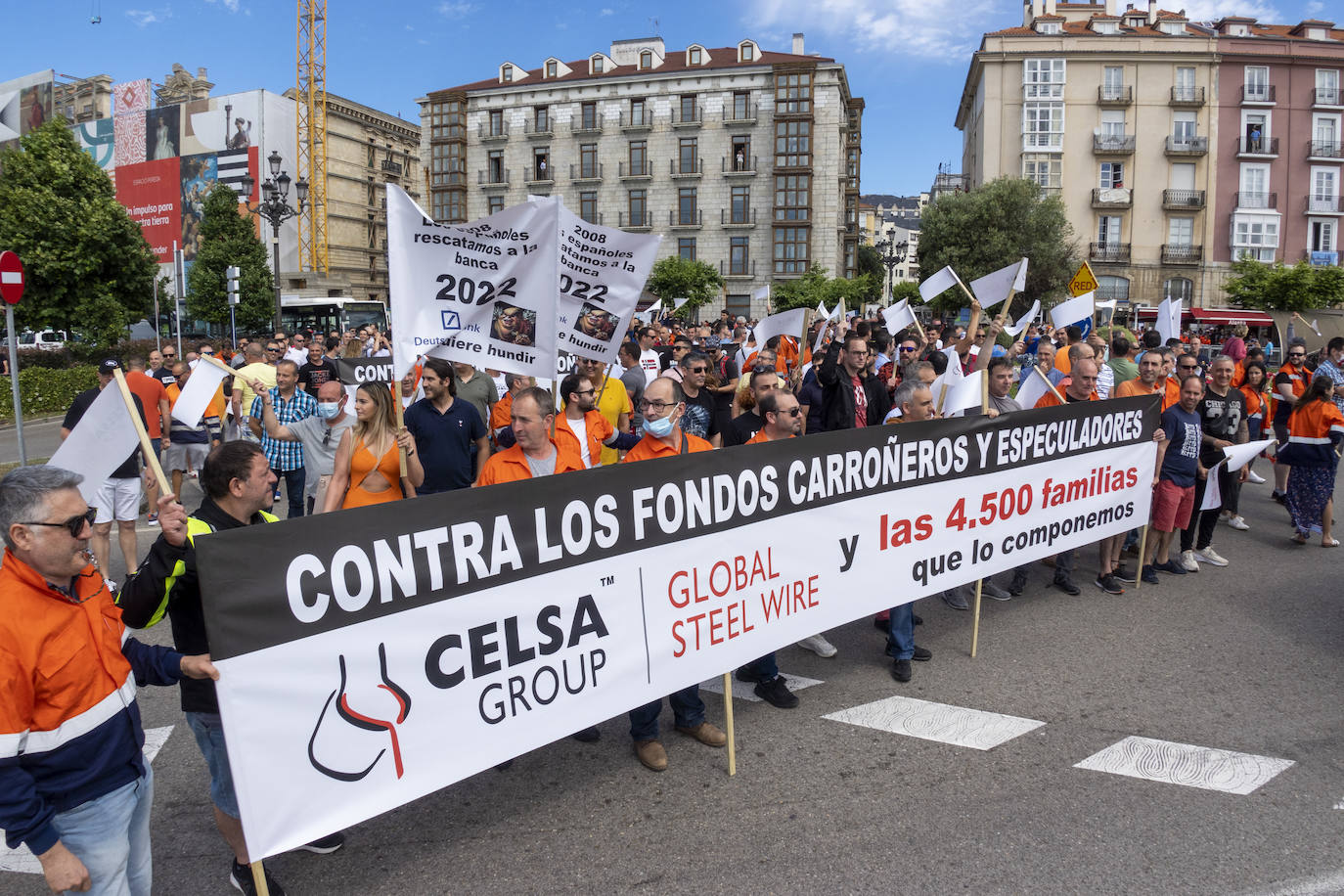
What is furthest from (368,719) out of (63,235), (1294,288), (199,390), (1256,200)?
(1256,200)

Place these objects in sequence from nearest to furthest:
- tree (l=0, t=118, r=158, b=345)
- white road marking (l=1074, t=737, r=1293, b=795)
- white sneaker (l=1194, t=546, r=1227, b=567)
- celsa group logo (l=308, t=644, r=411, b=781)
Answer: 1. celsa group logo (l=308, t=644, r=411, b=781)
2. white road marking (l=1074, t=737, r=1293, b=795)
3. white sneaker (l=1194, t=546, r=1227, b=567)
4. tree (l=0, t=118, r=158, b=345)

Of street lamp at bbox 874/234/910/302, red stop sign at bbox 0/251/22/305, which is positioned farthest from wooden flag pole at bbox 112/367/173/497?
street lamp at bbox 874/234/910/302

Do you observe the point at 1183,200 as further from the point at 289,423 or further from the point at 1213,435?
the point at 289,423

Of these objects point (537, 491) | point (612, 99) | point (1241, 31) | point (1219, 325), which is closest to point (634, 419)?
point (537, 491)

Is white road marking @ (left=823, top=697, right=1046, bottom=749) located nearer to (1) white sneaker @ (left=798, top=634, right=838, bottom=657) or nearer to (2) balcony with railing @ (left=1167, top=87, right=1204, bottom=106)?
(1) white sneaker @ (left=798, top=634, right=838, bottom=657)

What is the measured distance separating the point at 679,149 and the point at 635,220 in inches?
214

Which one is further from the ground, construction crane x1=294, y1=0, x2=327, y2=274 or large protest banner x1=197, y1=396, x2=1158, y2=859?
construction crane x1=294, y1=0, x2=327, y2=274

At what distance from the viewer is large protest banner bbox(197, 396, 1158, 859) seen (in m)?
2.81

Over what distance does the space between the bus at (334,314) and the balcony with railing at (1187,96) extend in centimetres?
4538

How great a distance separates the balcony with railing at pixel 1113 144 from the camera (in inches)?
2030

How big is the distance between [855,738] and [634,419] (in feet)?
13.4

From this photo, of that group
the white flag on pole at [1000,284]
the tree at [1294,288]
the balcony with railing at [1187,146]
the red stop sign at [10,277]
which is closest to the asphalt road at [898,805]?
the white flag on pole at [1000,284]

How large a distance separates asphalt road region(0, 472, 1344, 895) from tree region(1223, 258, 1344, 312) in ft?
132

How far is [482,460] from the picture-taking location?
5.87m
